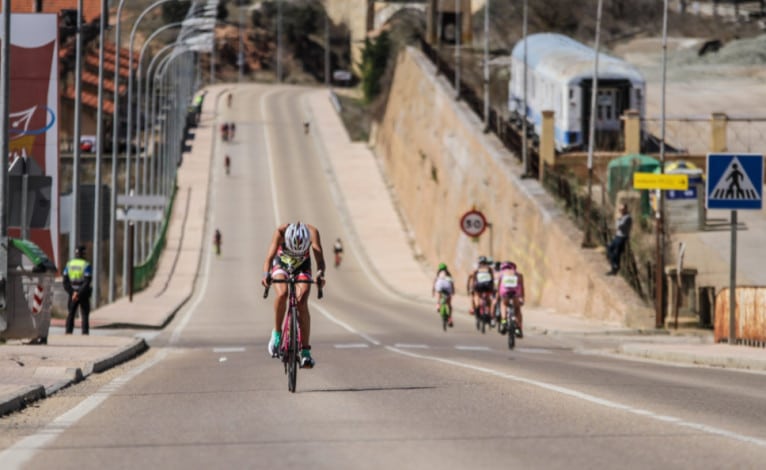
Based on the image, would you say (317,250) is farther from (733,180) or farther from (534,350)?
(534,350)

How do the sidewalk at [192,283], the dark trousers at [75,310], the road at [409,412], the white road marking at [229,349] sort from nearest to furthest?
the road at [409,412] → the sidewalk at [192,283] → the white road marking at [229,349] → the dark trousers at [75,310]

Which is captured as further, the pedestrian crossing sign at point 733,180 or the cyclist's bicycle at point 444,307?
the cyclist's bicycle at point 444,307

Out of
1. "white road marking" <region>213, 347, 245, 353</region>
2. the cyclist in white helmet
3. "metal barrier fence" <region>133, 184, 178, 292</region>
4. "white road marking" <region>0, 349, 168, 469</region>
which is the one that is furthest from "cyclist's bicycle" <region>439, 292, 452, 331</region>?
"metal barrier fence" <region>133, 184, 178, 292</region>

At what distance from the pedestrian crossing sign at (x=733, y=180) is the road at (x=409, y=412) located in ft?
9.45

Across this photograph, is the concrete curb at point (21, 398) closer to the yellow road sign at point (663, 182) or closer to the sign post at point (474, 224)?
the yellow road sign at point (663, 182)

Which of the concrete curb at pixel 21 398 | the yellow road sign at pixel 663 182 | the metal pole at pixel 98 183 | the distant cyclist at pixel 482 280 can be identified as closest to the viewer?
the concrete curb at pixel 21 398

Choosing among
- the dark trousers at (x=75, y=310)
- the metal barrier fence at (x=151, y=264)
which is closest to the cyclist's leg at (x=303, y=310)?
the dark trousers at (x=75, y=310)

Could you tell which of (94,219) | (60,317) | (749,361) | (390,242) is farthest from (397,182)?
(749,361)

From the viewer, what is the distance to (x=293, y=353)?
1529cm

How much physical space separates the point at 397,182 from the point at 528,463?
82.6 metres

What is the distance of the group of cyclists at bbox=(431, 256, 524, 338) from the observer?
2827cm

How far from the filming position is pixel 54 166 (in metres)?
33.4

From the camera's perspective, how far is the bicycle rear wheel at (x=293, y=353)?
15.2 metres

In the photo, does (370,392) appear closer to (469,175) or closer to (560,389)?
(560,389)
